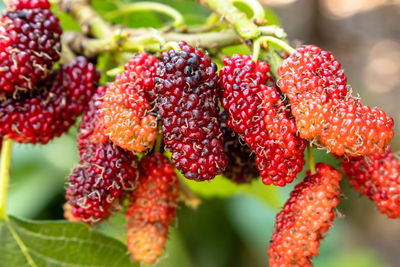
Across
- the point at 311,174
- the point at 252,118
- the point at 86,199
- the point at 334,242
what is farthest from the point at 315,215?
the point at 334,242

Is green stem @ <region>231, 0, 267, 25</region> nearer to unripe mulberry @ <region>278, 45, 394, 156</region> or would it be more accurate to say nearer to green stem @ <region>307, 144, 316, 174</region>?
unripe mulberry @ <region>278, 45, 394, 156</region>

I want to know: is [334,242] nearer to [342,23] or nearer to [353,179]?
[353,179]

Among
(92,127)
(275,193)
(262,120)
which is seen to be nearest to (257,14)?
(262,120)

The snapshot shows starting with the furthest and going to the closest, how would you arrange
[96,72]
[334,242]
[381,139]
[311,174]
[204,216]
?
[334,242] → [204,216] → [96,72] → [311,174] → [381,139]

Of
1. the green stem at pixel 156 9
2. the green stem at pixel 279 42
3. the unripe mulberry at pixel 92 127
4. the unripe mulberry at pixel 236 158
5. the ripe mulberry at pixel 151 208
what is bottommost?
the ripe mulberry at pixel 151 208

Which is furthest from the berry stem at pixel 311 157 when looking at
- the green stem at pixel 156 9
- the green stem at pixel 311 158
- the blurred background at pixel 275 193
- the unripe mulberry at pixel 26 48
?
the unripe mulberry at pixel 26 48

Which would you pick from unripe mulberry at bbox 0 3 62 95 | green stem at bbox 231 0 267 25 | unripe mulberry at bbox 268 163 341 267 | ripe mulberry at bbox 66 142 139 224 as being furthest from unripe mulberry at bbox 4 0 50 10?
unripe mulberry at bbox 268 163 341 267

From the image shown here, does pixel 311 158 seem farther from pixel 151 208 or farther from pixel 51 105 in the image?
pixel 51 105

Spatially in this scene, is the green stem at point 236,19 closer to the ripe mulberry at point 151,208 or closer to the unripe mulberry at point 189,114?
the unripe mulberry at point 189,114
